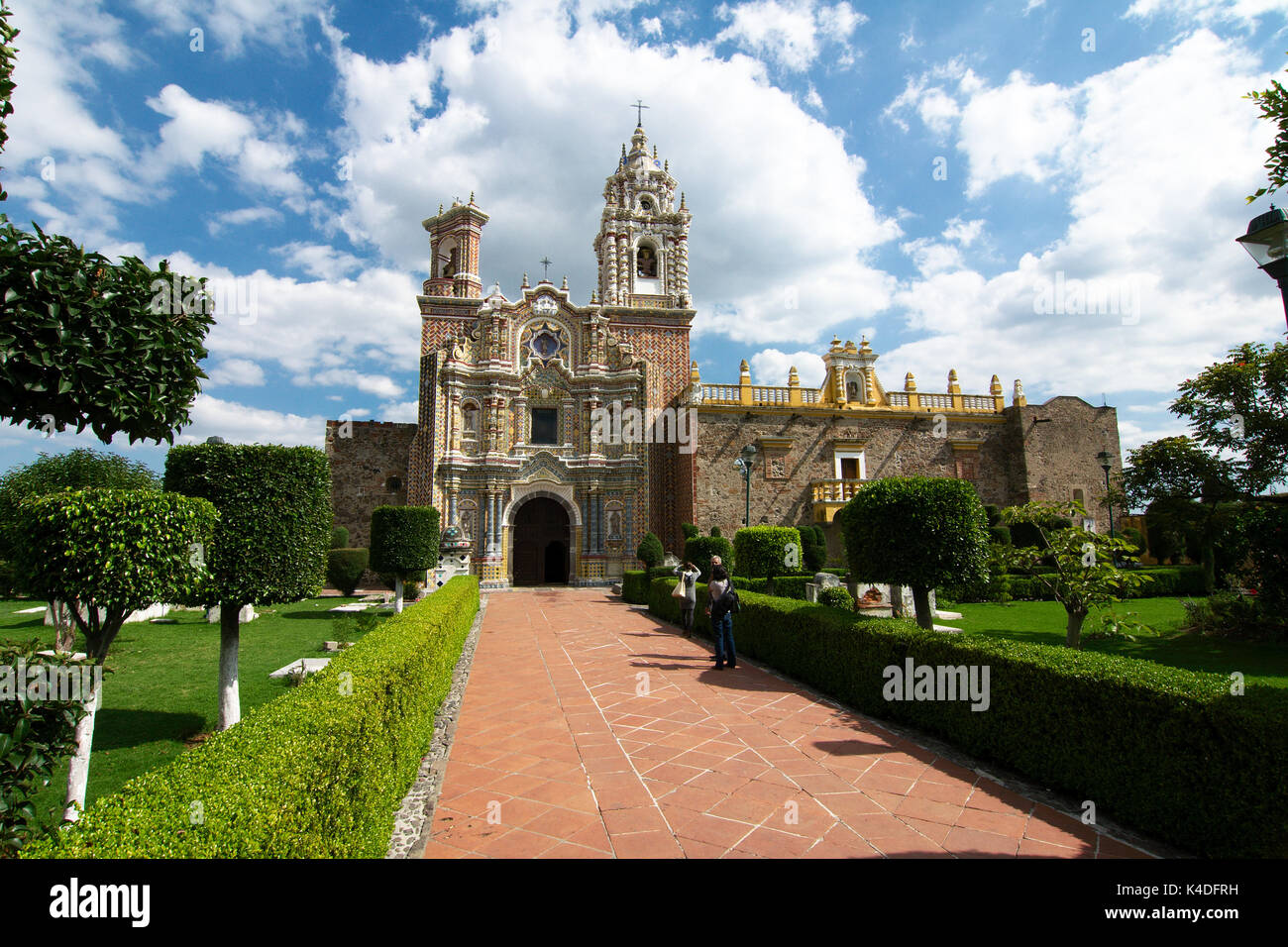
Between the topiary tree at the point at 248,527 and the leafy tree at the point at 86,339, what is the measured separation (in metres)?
2.27

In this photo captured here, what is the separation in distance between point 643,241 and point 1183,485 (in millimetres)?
22671

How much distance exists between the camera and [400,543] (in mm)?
16719

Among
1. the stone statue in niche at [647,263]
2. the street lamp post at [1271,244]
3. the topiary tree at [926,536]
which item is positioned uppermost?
the stone statue in niche at [647,263]

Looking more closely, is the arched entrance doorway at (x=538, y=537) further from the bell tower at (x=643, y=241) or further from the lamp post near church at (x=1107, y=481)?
the lamp post near church at (x=1107, y=481)

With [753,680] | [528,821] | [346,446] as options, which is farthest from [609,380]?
[528,821]

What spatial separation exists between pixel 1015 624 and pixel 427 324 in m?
24.1

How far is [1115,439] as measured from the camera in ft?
90.5

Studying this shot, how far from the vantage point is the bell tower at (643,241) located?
28.9m

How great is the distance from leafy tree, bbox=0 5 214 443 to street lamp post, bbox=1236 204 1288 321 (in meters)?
7.85

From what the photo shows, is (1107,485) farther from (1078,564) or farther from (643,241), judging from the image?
(643,241)

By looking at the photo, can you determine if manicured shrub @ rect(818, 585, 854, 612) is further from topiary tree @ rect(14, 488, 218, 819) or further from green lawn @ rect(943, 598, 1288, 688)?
topiary tree @ rect(14, 488, 218, 819)

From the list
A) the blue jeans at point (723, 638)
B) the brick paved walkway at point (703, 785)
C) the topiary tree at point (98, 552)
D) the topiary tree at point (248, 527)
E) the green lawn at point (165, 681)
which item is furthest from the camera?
the blue jeans at point (723, 638)

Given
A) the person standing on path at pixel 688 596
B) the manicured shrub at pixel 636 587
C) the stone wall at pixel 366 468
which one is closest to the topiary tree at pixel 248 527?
the person standing on path at pixel 688 596

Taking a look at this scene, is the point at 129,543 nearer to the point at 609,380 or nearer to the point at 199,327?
the point at 199,327
